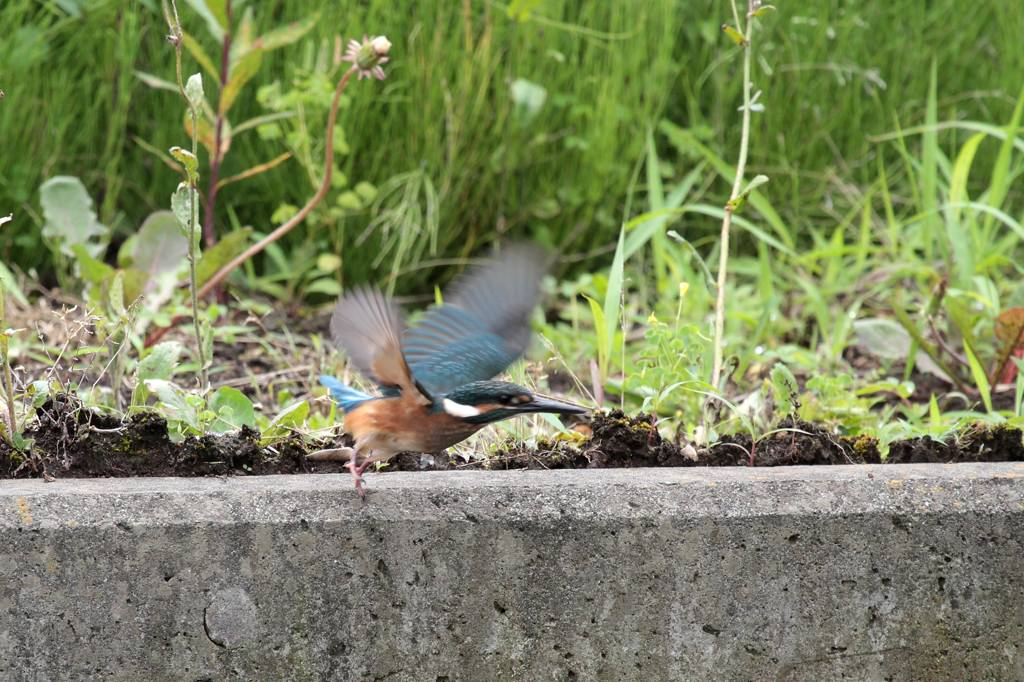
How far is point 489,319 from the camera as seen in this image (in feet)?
7.70

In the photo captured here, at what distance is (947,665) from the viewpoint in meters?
2.18

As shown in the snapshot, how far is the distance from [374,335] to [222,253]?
126 cm

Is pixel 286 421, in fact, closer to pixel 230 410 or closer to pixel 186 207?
pixel 230 410

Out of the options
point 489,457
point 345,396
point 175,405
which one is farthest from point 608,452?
point 175,405

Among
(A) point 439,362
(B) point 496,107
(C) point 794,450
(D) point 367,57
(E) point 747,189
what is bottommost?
(C) point 794,450

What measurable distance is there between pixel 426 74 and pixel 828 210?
4.56 feet

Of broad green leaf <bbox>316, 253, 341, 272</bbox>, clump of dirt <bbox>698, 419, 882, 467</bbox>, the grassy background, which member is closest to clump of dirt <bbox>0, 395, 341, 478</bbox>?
clump of dirt <bbox>698, 419, 882, 467</bbox>

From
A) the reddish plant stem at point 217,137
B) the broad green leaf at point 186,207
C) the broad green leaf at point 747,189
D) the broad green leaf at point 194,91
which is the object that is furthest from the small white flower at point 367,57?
the broad green leaf at point 747,189

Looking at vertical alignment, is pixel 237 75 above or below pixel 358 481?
above

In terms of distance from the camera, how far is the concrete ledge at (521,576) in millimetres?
1965

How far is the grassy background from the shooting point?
12.8ft

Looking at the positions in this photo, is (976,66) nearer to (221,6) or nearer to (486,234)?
(486,234)

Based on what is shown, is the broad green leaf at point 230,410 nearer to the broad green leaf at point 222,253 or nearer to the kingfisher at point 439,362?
the kingfisher at point 439,362

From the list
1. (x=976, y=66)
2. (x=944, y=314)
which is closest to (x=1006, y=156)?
(x=944, y=314)
